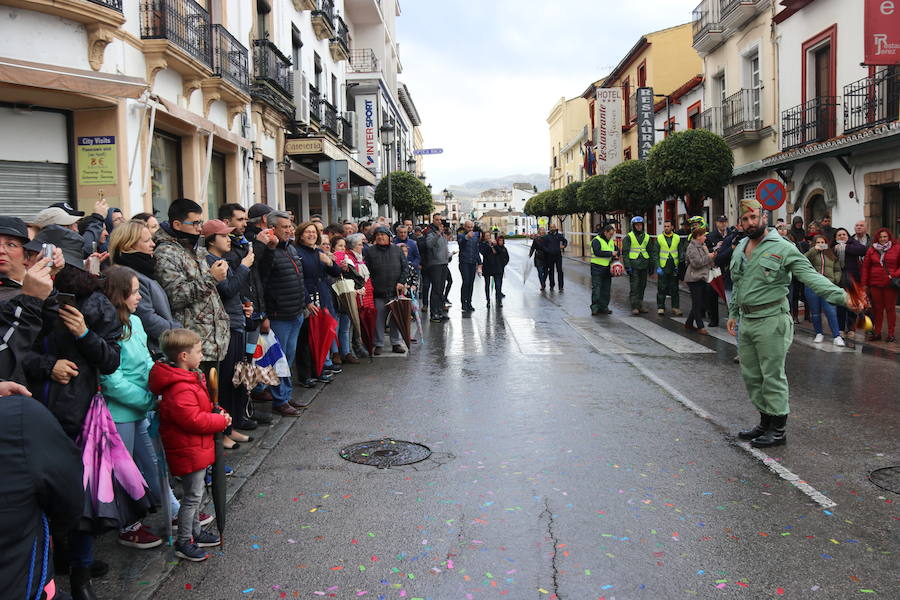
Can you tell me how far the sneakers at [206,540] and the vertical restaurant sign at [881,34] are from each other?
48.2 feet

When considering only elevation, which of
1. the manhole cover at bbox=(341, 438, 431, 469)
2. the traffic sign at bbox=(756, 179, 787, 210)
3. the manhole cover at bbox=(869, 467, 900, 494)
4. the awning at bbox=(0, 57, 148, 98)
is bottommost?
the manhole cover at bbox=(869, 467, 900, 494)

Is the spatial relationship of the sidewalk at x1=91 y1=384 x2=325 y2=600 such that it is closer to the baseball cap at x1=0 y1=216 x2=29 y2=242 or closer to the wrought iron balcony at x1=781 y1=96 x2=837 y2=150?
the baseball cap at x1=0 y1=216 x2=29 y2=242

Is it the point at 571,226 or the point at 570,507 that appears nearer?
the point at 570,507

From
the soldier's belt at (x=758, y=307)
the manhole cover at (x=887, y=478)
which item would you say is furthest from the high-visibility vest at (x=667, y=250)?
the manhole cover at (x=887, y=478)

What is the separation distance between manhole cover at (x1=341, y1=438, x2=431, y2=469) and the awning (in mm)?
5881

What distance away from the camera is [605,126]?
131 feet

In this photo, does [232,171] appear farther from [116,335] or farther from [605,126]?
[605,126]

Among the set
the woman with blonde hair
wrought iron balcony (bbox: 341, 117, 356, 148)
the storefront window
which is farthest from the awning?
wrought iron balcony (bbox: 341, 117, 356, 148)

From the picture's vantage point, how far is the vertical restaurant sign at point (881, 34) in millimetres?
14312

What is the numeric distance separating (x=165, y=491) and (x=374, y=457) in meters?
1.79

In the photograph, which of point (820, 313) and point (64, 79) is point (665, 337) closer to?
point (820, 313)

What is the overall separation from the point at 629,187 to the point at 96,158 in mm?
22290

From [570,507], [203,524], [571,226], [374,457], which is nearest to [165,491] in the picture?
[203,524]

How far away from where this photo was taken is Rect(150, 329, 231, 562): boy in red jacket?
13.1ft
